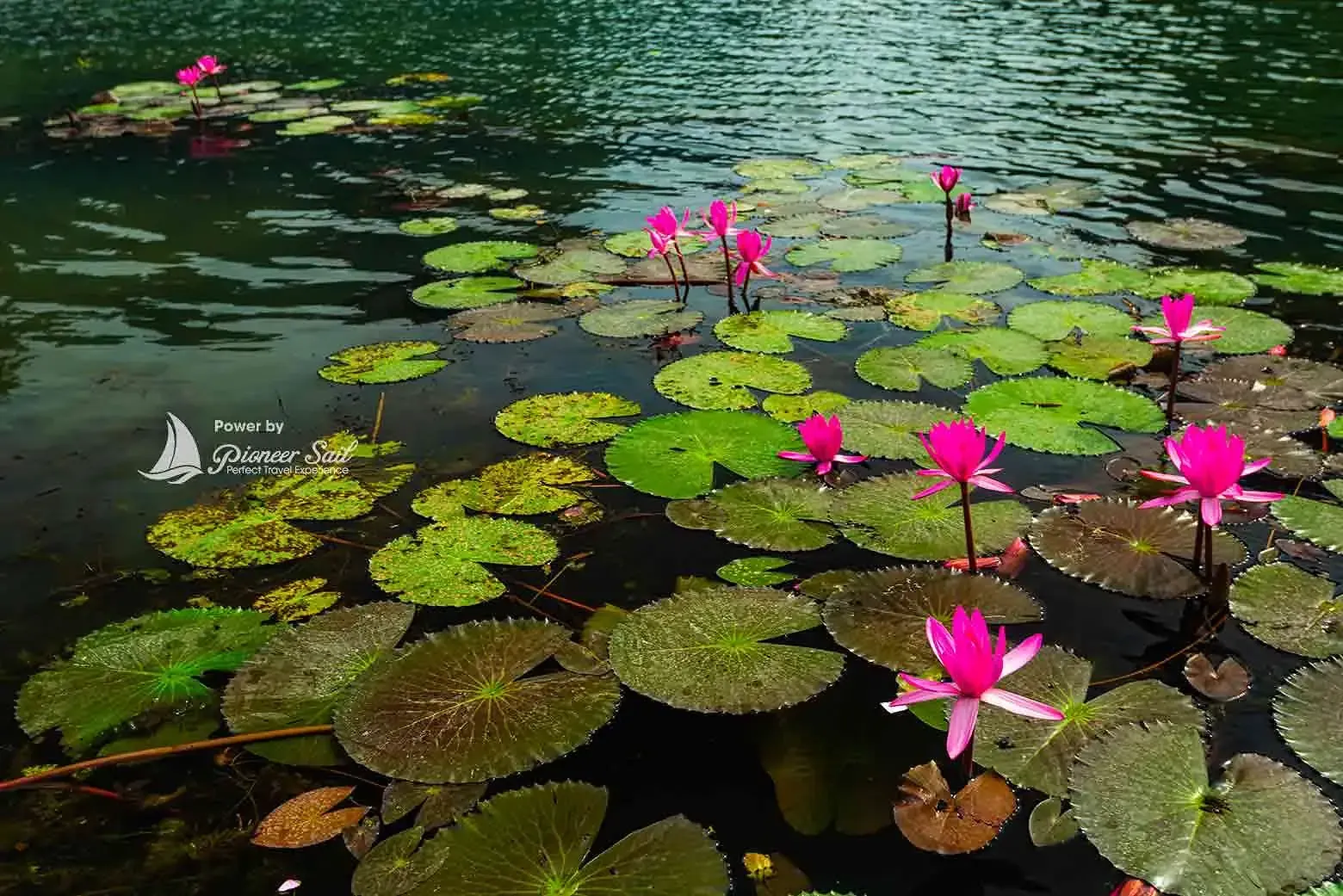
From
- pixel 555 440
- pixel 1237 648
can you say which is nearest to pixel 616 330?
pixel 555 440

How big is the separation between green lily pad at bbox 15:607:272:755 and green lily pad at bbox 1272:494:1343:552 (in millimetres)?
3552

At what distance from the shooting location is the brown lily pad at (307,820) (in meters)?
2.18

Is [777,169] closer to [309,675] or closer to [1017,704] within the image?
[309,675]

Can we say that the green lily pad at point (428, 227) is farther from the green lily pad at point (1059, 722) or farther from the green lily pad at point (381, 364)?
the green lily pad at point (1059, 722)

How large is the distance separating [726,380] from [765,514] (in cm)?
130

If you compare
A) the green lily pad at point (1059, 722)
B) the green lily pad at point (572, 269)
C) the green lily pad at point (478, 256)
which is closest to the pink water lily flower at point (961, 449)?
the green lily pad at point (1059, 722)

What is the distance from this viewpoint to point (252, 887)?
2100 mm

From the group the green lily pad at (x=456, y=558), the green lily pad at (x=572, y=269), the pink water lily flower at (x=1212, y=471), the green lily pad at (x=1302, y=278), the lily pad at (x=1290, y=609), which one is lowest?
the green lily pad at (x=1302, y=278)

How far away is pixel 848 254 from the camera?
633 cm

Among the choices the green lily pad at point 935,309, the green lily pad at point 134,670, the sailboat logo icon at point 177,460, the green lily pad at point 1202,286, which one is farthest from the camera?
the green lily pad at point 1202,286

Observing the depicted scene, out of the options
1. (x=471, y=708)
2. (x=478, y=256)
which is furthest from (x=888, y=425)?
(x=478, y=256)

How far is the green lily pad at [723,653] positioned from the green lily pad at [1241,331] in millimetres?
3278

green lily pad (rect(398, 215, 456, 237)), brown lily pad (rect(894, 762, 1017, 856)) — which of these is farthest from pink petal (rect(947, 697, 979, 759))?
green lily pad (rect(398, 215, 456, 237))

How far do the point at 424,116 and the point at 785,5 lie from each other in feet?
42.6
